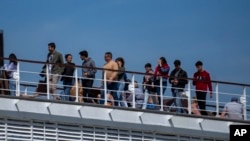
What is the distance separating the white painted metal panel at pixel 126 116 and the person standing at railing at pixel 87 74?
85 cm

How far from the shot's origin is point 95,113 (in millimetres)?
39469

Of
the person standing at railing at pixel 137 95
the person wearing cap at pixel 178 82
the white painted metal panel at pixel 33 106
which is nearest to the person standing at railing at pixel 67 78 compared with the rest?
the white painted metal panel at pixel 33 106

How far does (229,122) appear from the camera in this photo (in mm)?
41812

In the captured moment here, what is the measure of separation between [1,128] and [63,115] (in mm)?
1830

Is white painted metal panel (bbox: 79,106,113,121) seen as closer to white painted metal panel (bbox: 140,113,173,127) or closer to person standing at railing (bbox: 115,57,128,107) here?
person standing at railing (bbox: 115,57,128,107)

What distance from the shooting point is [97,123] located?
39.5 metres

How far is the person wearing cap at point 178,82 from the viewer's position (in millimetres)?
41125

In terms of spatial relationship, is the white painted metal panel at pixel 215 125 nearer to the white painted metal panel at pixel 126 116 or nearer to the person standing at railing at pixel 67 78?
the white painted metal panel at pixel 126 116

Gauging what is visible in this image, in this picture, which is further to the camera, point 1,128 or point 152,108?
point 152,108

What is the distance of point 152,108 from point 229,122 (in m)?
2.47

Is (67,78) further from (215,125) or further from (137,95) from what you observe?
(215,125)

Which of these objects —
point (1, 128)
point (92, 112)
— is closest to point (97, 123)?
point (92, 112)

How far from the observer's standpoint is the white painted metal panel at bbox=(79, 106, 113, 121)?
39281 mm

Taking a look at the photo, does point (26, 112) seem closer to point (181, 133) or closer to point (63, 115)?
point (63, 115)
